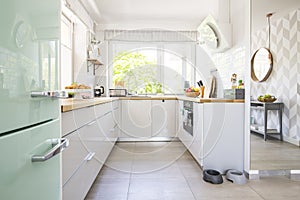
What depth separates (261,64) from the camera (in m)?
2.74

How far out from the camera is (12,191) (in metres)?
0.61

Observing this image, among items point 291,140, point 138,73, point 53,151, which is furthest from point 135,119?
point 53,151

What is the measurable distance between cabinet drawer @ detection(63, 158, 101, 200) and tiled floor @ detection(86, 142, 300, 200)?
0.22 metres

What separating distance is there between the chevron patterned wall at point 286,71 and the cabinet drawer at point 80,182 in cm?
191

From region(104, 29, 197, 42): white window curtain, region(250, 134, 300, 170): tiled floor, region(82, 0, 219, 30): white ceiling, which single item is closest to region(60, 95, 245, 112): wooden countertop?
region(250, 134, 300, 170): tiled floor

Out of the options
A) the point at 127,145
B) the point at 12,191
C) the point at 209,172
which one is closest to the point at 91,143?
the point at 209,172

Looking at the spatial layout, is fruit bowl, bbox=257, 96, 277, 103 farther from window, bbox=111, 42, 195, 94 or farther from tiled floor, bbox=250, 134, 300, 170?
window, bbox=111, 42, 195, 94

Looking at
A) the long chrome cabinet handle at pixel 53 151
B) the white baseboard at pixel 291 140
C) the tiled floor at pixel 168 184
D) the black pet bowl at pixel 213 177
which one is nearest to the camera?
the long chrome cabinet handle at pixel 53 151

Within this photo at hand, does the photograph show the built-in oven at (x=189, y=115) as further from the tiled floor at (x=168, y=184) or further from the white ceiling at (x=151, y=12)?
the white ceiling at (x=151, y=12)

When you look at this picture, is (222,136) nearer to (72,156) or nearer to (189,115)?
(189,115)

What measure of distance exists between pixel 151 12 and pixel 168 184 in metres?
3.05

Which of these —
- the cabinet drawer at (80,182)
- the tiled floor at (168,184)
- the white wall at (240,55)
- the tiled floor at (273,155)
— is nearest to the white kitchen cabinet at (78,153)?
the cabinet drawer at (80,182)

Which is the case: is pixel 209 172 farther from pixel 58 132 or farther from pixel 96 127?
pixel 58 132

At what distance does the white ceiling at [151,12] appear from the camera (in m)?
3.77
